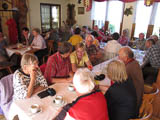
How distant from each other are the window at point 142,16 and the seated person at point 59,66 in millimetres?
4657

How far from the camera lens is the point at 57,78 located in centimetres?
196

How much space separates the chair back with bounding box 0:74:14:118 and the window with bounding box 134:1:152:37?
542 centimetres

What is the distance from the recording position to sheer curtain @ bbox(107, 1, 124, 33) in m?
6.06

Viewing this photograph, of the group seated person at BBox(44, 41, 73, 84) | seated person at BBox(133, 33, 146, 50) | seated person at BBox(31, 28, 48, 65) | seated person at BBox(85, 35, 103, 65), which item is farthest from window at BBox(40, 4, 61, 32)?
seated person at BBox(44, 41, 73, 84)

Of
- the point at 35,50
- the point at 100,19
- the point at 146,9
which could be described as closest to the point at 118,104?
the point at 35,50

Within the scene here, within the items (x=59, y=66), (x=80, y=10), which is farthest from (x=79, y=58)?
(x=80, y=10)

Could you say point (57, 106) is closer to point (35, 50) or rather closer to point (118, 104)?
point (118, 104)

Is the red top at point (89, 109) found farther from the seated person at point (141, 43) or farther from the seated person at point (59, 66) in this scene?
the seated person at point (141, 43)

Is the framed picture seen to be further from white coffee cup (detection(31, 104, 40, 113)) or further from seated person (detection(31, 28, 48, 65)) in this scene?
white coffee cup (detection(31, 104, 40, 113))

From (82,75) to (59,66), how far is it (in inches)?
35.6

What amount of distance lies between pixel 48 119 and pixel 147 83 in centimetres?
226

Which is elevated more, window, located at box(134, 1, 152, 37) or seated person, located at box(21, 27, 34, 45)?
window, located at box(134, 1, 152, 37)

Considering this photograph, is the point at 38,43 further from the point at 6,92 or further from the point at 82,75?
the point at 82,75

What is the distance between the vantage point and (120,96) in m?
1.33
